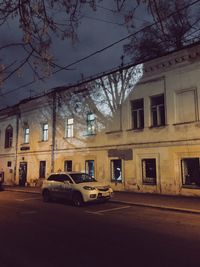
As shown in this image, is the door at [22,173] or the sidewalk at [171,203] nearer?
the sidewalk at [171,203]

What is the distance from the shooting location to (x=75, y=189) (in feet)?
50.2

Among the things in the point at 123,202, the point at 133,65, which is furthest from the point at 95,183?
the point at 133,65

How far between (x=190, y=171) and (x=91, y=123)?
9319 millimetres

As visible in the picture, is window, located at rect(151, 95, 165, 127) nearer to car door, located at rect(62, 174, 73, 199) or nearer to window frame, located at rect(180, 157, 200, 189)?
window frame, located at rect(180, 157, 200, 189)

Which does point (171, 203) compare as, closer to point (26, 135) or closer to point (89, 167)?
point (89, 167)

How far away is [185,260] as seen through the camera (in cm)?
599

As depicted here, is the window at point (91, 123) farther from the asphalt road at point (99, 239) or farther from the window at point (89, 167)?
the asphalt road at point (99, 239)

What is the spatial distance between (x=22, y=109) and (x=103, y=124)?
1236cm

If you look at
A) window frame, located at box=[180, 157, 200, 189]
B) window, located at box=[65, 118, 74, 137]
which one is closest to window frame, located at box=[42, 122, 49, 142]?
window, located at box=[65, 118, 74, 137]

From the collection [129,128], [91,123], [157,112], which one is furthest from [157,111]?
[91,123]

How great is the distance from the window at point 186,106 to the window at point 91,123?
745 centimetres

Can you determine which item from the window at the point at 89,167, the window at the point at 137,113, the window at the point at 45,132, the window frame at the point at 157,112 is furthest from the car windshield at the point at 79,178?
the window at the point at 45,132

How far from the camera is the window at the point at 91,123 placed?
23.2m

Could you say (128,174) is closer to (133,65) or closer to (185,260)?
(133,65)
